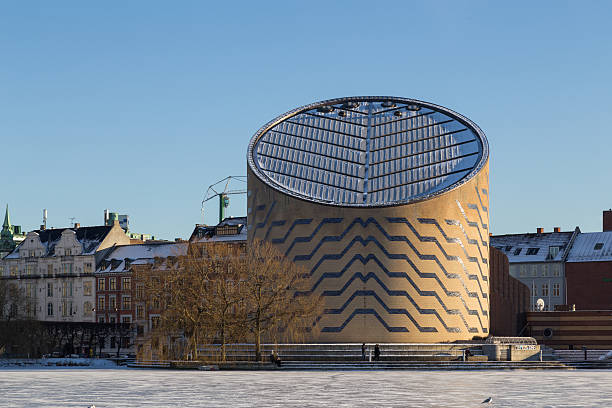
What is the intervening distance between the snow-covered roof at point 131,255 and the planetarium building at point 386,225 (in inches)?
1635

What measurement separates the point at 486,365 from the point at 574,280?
6769cm

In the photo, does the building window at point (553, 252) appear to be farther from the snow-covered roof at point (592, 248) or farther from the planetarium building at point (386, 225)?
the planetarium building at point (386, 225)

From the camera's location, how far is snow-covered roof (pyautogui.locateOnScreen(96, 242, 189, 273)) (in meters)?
141

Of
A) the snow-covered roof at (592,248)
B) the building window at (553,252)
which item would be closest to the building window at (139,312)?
the building window at (553,252)

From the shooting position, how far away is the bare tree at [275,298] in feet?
264

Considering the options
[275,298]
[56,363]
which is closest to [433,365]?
[275,298]

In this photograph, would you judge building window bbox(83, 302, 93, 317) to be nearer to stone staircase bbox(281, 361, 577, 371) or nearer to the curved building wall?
the curved building wall

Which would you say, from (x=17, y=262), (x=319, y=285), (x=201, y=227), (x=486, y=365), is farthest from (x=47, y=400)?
(x=17, y=262)

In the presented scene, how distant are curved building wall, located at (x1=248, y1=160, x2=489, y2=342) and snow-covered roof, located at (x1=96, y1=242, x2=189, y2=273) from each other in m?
52.2

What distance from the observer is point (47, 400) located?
42656mm

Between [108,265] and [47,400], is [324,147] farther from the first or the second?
[47,400]

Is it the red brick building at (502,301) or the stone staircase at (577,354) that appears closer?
the stone staircase at (577,354)

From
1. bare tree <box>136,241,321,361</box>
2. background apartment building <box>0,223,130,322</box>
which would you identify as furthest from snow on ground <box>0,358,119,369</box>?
background apartment building <box>0,223,130,322</box>

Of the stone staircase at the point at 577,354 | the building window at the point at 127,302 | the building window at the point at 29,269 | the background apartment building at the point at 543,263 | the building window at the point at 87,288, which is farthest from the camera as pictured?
the building window at the point at 29,269
